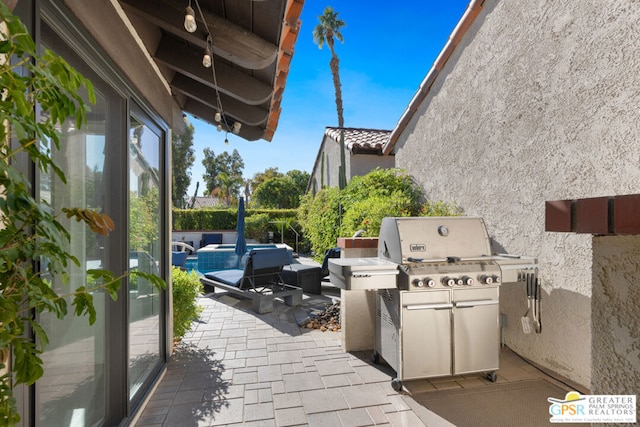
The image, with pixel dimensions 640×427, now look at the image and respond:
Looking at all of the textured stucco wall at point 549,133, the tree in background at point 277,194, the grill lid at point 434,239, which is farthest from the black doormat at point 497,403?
the tree in background at point 277,194

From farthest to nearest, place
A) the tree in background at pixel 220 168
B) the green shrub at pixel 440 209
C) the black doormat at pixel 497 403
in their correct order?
the tree in background at pixel 220 168 → the green shrub at pixel 440 209 → the black doormat at pixel 497 403

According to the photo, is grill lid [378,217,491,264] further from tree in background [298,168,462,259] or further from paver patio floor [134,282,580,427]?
tree in background [298,168,462,259]

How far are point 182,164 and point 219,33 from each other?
3231 centimetres

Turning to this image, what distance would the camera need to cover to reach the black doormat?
10.0 ft

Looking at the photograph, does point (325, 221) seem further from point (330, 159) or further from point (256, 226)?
point (256, 226)

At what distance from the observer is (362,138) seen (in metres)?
11.7

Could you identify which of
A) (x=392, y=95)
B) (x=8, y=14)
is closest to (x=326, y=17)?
(x=392, y=95)

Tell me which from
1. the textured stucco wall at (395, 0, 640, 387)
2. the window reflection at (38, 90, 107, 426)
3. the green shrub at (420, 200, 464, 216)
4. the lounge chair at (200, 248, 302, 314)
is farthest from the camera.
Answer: the lounge chair at (200, 248, 302, 314)

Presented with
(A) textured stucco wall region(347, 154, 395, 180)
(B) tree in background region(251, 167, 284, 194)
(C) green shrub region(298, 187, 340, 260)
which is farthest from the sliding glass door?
(B) tree in background region(251, 167, 284, 194)

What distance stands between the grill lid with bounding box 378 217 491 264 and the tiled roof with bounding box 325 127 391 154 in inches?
240

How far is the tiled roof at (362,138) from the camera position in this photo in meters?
10.6

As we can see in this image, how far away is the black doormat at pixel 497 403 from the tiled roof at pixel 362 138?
7.27 meters

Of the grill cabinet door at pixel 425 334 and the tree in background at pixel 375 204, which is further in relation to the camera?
the tree in background at pixel 375 204

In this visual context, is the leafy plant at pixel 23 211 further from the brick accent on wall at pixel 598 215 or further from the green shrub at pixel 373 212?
the green shrub at pixel 373 212
